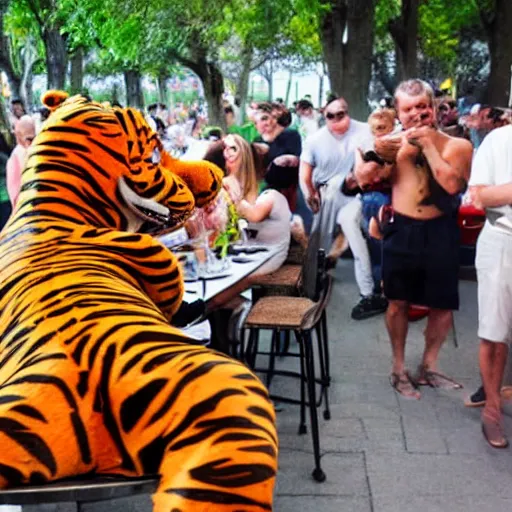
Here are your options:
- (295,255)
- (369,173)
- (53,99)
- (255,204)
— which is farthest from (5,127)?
(53,99)

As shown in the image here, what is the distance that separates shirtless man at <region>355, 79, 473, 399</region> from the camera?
393 centimetres

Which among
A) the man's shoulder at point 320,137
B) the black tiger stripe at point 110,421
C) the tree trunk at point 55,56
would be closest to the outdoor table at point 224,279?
the black tiger stripe at point 110,421

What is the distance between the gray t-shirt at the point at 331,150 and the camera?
6.51 meters

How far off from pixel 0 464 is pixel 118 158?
1.13 meters

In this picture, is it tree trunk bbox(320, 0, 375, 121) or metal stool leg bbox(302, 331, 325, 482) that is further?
tree trunk bbox(320, 0, 375, 121)

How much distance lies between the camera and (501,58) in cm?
1351

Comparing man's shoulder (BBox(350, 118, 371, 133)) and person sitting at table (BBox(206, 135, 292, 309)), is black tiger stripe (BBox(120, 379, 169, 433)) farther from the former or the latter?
man's shoulder (BBox(350, 118, 371, 133))

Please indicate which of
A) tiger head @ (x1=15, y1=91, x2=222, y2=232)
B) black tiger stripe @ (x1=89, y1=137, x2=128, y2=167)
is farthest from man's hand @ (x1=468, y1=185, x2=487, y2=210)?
black tiger stripe @ (x1=89, y1=137, x2=128, y2=167)

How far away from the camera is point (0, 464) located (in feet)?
4.70

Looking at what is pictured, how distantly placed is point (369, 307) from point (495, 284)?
2524mm

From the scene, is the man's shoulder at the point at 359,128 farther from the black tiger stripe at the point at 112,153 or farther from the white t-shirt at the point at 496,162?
the black tiger stripe at the point at 112,153

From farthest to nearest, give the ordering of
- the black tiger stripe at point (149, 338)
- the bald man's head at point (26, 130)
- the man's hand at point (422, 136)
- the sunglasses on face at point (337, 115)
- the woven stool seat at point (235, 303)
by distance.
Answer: the sunglasses on face at point (337, 115) → the bald man's head at point (26, 130) → the woven stool seat at point (235, 303) → the man's hand at point (422, 136) → the black tiger stripe at point (149, 338)

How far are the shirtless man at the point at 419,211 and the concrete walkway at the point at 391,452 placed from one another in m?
0.32

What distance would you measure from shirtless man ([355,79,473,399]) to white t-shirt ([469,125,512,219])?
48 cm
